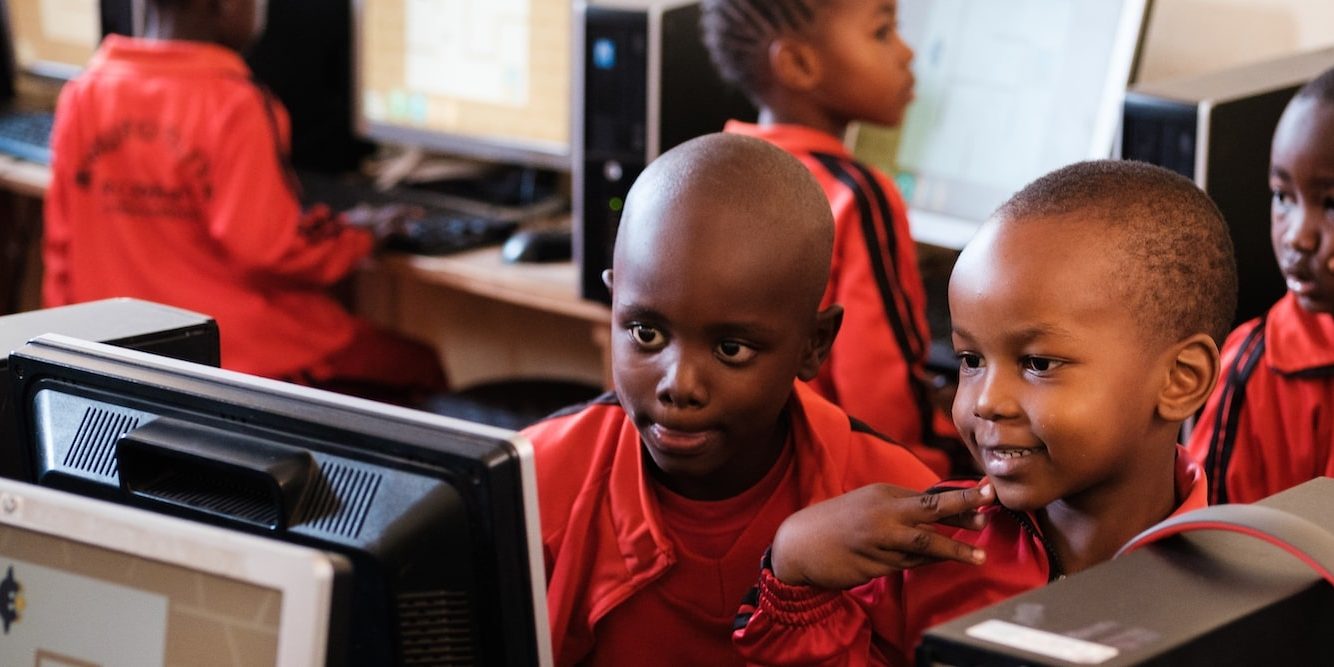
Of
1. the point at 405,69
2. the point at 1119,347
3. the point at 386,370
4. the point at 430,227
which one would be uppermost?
the point at 1119,347

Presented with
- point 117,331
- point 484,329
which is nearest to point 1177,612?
point 117,331

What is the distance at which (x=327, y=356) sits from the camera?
2703 mm

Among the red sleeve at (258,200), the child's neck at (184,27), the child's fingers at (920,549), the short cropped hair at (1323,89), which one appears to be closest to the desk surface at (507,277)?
the red sleeve at (258,200)

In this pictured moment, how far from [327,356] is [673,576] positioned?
1.56 metres

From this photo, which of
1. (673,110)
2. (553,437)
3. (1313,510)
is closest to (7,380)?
(553,437)

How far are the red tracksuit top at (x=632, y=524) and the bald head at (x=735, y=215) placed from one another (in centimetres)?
13

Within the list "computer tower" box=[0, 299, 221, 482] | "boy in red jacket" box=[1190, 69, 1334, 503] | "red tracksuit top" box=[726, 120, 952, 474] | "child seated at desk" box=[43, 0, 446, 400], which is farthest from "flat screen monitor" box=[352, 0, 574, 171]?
"computer tower" box=[0, 299, 221, 482]

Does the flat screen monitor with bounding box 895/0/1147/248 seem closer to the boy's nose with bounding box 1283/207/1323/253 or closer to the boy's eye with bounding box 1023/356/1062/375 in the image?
the boy's nose with bounding box 1283/207/1323/253

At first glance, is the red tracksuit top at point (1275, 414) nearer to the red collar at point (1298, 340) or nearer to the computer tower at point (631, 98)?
the red collar at point (1298, 340)

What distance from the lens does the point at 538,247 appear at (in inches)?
105

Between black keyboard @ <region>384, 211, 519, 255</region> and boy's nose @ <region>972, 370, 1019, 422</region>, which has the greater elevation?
boy's nose @ <region>972, 370, 1019, 422</region>

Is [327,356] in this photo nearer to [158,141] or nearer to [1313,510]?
[158,141]

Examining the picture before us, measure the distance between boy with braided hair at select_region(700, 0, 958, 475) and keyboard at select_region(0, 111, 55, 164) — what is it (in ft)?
6.08

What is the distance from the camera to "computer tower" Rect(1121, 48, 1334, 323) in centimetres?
177
